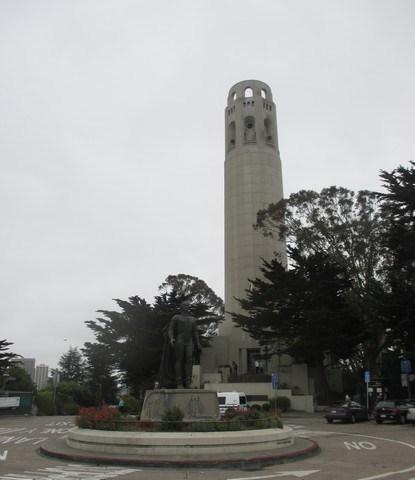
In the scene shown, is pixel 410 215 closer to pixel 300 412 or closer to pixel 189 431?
pixel 300 412

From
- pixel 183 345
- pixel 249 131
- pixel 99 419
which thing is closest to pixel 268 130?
pixel 249 131

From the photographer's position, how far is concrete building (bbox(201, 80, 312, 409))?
5441cm

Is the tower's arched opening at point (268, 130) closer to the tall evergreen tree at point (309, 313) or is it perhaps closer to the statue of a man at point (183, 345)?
the tall evergreen tree at point (309, 313)

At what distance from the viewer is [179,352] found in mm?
16688

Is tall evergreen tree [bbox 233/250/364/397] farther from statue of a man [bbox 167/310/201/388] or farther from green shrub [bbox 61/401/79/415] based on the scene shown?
green shrub [bbox 61/401/79/415]

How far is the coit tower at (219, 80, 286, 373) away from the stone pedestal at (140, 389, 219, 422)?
38.0 metres

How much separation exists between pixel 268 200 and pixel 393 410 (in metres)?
34.2

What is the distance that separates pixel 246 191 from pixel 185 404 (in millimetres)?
43900

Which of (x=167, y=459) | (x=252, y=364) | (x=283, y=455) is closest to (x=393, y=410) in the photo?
(x=283, y=455)

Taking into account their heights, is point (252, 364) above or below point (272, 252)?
below

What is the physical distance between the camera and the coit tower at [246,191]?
182 ft

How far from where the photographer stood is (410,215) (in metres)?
28.8

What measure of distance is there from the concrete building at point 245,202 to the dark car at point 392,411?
77.8 ft

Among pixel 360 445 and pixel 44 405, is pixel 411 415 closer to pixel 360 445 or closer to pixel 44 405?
pixel 360 445
